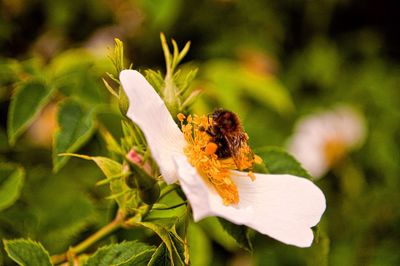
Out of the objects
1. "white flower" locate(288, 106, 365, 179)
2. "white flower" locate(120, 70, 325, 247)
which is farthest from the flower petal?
"white flower" locate(288, 106, 365, 179)

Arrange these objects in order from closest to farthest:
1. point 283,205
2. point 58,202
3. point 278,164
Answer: point 283,205 → point 278,164 → point 58,202

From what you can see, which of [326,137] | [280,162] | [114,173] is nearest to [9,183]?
[114,173]

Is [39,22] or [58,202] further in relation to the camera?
[39,22]

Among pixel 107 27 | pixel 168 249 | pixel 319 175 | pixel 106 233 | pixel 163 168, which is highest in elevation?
pixel 163 168

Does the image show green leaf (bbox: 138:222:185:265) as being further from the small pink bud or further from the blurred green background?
the blurred green background

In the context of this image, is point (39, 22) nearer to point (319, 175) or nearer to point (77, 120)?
point (77, 120)

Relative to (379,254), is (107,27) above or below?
above

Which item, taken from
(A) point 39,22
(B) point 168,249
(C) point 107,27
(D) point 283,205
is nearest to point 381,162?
(C) point 107,27
